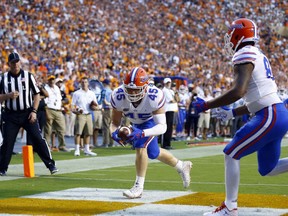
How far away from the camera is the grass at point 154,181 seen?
29.3 ft

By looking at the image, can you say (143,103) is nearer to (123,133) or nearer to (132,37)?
(123,133)

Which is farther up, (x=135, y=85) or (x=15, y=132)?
(x=135, y=85)

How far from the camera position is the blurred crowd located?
82.6 feet

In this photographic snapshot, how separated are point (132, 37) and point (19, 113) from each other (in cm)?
2250

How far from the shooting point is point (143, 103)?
820 cm

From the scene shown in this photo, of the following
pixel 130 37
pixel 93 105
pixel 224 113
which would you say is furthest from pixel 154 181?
pixel 130 37

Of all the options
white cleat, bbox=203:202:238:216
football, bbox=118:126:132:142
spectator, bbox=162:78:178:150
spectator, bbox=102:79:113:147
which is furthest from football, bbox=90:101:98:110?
white cleat, bbox=203:202:238:216

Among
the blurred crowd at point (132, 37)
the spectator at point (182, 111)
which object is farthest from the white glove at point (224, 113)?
the spectator at point (182, 111)

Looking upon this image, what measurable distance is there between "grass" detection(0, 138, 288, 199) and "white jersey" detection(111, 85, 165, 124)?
115 cm

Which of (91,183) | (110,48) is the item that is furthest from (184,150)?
(110,48)

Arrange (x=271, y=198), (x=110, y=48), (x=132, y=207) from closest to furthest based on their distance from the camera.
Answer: (x=132, y=207) < (x=271, y=198) < (x=110, y=48)

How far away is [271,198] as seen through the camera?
7.86m

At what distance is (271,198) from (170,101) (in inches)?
414

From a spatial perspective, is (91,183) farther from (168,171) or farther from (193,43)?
(193,43)
